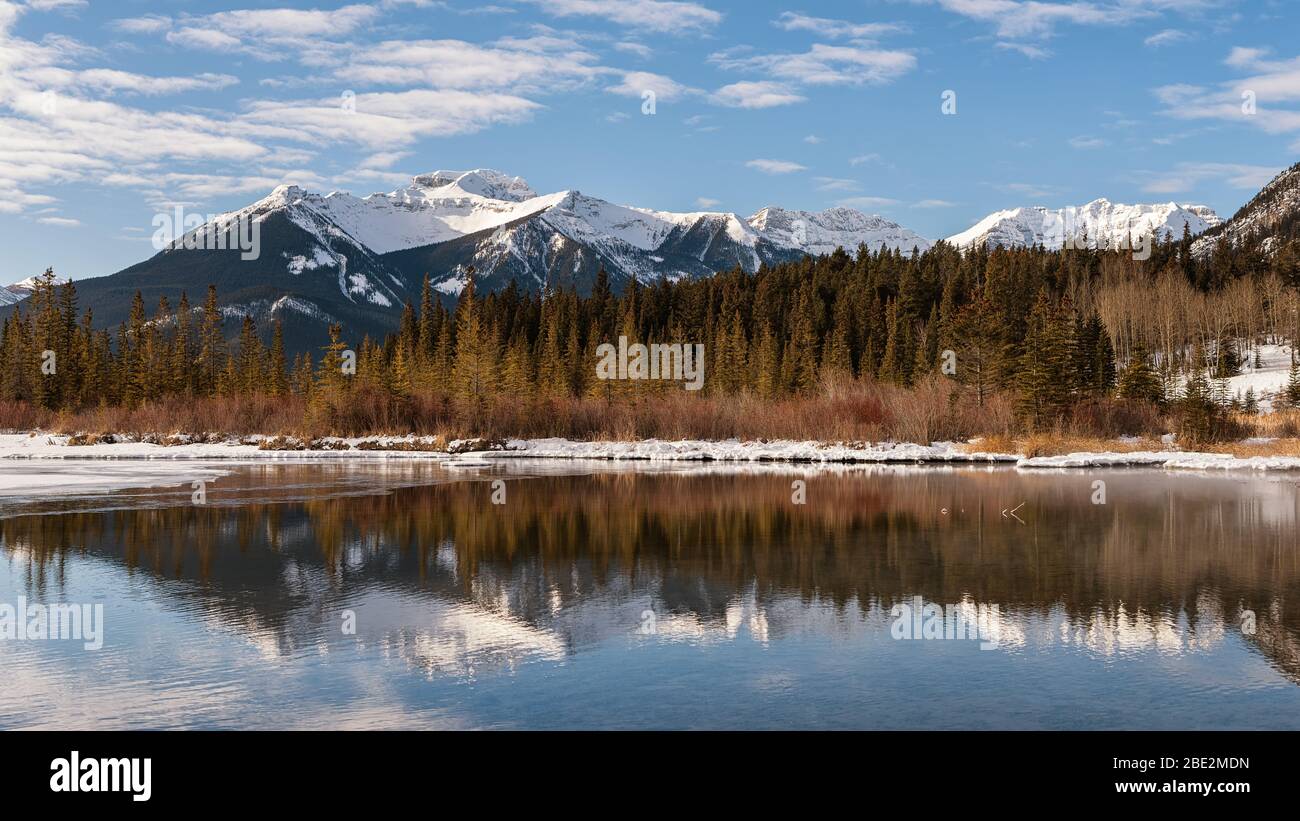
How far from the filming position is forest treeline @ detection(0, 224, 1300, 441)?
7200 centimetres

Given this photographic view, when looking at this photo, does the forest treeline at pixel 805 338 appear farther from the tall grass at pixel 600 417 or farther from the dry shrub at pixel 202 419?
the dry shrub at pixel 202 419

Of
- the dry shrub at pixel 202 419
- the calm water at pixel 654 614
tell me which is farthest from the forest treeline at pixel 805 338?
the calm water at pixel 654 614

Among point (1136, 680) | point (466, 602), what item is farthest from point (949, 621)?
point (466, 602)

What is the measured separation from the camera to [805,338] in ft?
A: 360

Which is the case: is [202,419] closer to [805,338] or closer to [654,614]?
[805,338]

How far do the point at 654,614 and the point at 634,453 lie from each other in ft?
126

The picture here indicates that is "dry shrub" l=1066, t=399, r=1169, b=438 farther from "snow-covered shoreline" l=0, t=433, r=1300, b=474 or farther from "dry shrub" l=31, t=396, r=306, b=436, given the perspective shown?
A: "dry shrub" l=31, t=396, r=306, b=436

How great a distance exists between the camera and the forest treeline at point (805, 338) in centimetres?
7200

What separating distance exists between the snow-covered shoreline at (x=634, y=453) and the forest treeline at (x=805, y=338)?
9.45 meters

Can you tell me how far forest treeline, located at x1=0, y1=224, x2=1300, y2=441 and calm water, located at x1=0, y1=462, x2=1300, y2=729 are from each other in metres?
40.3

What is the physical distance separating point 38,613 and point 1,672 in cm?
311

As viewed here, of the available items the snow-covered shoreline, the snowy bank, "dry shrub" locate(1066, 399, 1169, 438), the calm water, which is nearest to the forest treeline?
"dry shrub" locate(1066, 399, 1169, 438)

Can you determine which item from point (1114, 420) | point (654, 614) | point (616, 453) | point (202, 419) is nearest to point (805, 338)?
point (1114, 420)
